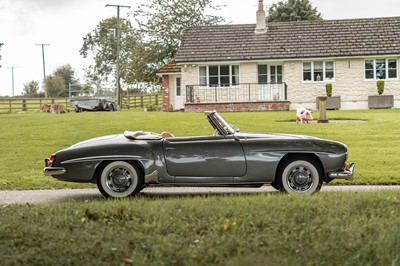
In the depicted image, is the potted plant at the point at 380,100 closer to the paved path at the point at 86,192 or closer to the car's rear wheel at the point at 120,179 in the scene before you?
the paved path at the point at 86,192

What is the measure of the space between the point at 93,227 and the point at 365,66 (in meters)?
31.0

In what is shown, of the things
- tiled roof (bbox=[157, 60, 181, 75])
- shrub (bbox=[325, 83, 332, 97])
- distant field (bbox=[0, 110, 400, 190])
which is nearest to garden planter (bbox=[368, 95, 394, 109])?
shrub (bbox=[325, 83, 332, 97])

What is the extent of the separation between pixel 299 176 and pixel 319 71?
90.2 ft

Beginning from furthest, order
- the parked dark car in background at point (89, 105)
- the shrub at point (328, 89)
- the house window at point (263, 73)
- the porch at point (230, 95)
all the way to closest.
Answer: the parked dark car in background at point (89, 105) < the house window at point (263, 73) < the shrub at point (328, 89) < the porch at point (230, 95)

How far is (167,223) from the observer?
6207mm

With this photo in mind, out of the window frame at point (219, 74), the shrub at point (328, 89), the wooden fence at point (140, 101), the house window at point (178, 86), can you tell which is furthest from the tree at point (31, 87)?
the shrub at point (328, 89)

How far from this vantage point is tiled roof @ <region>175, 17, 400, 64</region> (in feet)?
114

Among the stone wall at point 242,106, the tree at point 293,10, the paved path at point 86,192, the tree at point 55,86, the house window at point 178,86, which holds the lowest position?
the paved path at point 86,192

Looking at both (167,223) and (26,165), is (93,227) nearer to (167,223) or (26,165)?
(167,223)

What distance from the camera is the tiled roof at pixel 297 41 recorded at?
34750 millimetres

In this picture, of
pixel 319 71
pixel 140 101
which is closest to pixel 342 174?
pixel 319 71

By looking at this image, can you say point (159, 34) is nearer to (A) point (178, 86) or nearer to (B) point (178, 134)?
(A) point (178, 86)

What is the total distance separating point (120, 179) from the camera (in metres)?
8.77

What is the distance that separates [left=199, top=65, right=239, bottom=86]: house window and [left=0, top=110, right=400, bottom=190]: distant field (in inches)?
461
